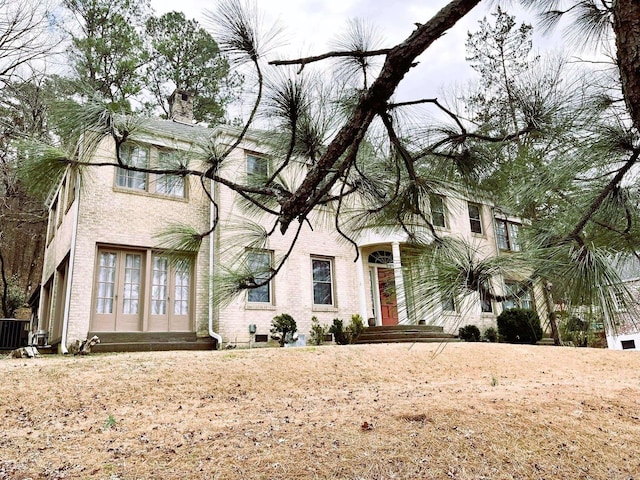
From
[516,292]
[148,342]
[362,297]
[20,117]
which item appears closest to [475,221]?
[362,297]

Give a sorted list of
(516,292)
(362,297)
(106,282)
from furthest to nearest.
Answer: (362,297), (106,282), (516,292)

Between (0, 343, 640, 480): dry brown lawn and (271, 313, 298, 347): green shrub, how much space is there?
9.83 feet

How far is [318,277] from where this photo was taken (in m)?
11.5

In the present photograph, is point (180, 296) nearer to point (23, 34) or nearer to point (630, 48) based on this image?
point (23, 34)

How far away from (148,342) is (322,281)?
4317 mm

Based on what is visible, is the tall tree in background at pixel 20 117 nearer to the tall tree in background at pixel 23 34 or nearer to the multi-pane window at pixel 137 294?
the tall tree in background at pixel 23 34

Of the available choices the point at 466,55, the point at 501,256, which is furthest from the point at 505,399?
the point at 466,55

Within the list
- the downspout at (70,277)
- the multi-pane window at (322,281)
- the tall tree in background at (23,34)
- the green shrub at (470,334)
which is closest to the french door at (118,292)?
the downspout at (70,277)

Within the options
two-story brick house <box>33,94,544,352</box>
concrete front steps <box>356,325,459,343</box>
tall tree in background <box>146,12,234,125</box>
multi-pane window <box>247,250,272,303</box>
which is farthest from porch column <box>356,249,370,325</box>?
tall tree in background <box>146,12,234,125</box>

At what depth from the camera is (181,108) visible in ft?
41.4

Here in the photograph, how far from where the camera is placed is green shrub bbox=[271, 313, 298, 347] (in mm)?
10008

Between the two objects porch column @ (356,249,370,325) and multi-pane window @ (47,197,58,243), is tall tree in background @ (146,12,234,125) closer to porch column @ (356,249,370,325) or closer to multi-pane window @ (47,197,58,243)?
multi-pane window @ (47,197,58,243)

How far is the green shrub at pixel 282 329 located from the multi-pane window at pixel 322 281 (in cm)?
122

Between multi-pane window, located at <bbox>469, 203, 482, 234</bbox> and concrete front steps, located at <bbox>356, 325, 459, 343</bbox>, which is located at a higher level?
multi-pane window, located at <bbox>469, 203, 482, 234</bbox>
